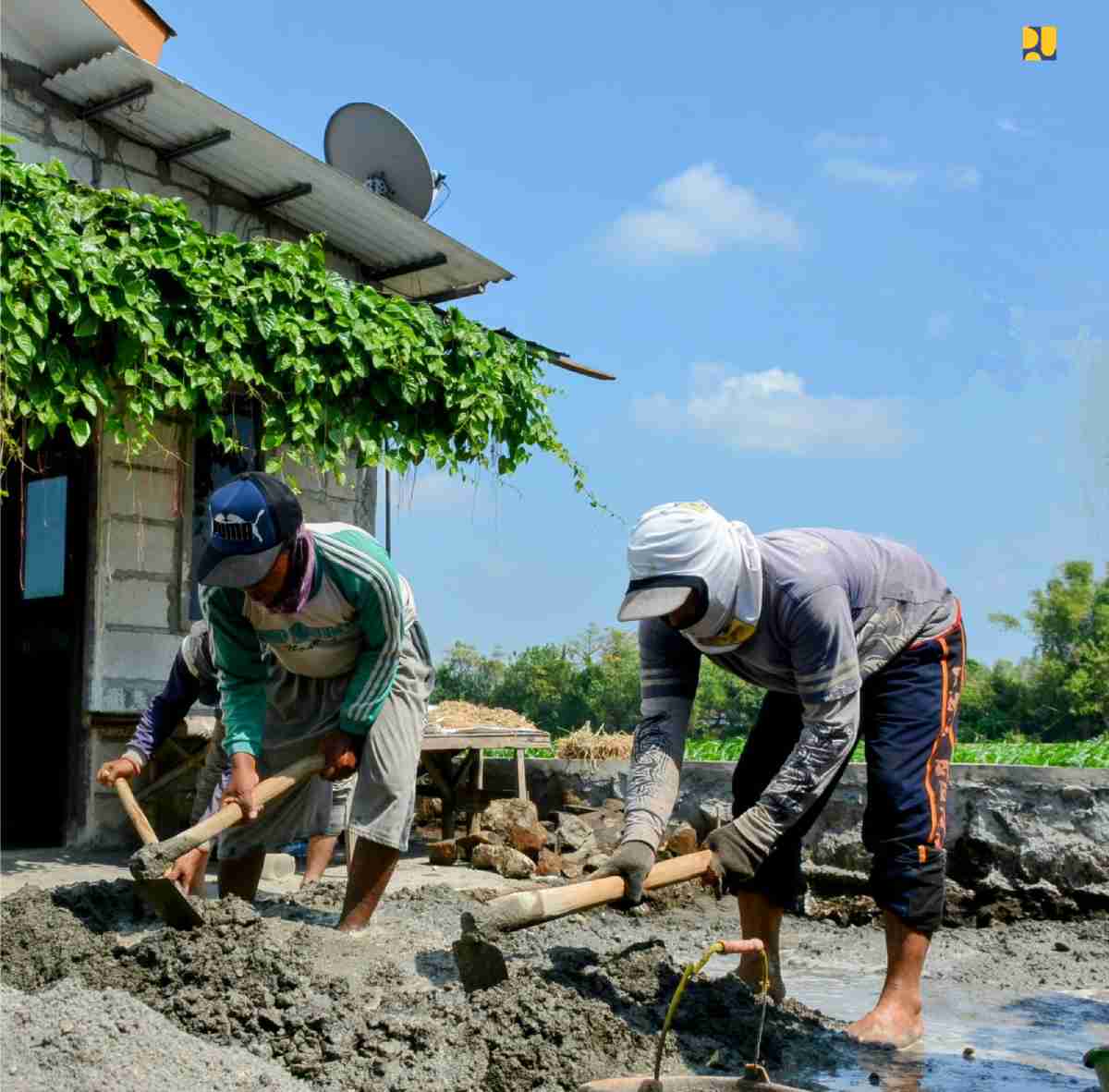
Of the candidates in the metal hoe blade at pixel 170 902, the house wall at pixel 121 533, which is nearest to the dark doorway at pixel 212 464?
the house wall at pixel 121 533

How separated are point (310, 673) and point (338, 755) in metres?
0.30

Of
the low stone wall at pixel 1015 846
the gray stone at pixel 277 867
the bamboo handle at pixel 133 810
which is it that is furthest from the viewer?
the gray stone at pixel 277 867

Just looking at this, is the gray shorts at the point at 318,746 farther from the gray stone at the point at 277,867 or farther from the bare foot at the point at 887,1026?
the gray stone at the point at 277,867

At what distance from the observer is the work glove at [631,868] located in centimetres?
317

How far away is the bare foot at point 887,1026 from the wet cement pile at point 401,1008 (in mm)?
76

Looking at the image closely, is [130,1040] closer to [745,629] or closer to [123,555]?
[745,629]

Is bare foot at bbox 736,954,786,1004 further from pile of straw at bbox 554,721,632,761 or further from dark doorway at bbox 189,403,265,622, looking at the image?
dark doorway at bbox 189,403,265,622

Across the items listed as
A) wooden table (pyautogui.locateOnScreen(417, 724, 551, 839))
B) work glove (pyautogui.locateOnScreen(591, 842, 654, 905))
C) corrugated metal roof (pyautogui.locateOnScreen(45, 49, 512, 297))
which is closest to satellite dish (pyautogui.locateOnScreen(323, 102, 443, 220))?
corrugated metal roof (pyautogui.locateOnScreen(45, 49, 512, 297))

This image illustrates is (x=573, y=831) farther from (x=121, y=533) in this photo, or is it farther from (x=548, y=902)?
(x=548, y=902)

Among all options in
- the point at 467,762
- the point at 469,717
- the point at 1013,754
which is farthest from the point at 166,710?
the point at 1013,754

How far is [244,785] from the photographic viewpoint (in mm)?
4055

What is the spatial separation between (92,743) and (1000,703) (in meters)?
30.2

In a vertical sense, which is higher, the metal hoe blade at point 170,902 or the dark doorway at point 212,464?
the dark doorway at point 212,464

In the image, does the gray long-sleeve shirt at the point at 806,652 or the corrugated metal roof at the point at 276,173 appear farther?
the corrugated metal roof at the point at 276,173
